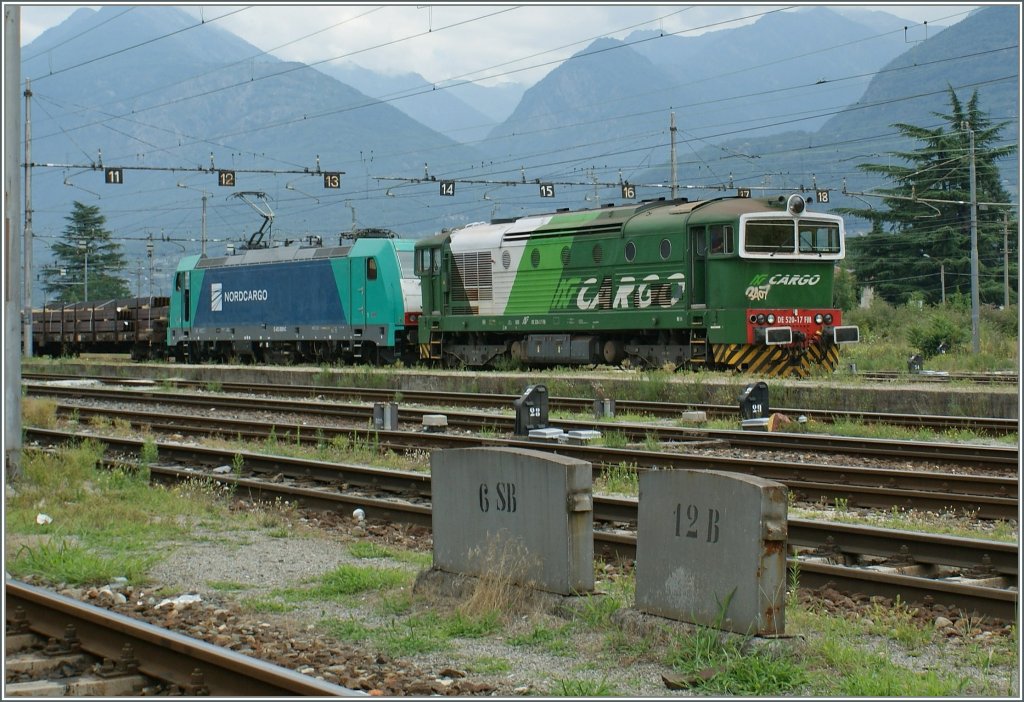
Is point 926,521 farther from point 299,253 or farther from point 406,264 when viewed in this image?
point 299,253

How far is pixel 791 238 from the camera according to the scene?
23.9 meters

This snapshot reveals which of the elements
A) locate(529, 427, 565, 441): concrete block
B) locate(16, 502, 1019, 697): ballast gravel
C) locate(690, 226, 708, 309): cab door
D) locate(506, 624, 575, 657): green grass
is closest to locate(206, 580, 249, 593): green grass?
locate(16, 502, 1019, 697): ballast gravel

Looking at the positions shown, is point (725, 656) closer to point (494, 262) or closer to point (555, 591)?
point (555, 591)

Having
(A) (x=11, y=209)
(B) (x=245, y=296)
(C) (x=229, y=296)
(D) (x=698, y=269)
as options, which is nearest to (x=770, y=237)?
(D) (x=698, y=269)

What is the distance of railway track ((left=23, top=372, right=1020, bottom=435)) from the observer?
17.3 metres

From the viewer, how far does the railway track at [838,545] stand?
7797mm

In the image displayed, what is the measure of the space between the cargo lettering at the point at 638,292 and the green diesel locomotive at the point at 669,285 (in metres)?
0.02

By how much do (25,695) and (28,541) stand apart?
14.5ft

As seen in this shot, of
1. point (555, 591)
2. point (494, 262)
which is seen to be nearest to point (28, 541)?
point (555, 591)

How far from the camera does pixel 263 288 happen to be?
3616cm

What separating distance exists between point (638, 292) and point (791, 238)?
10.3 ft

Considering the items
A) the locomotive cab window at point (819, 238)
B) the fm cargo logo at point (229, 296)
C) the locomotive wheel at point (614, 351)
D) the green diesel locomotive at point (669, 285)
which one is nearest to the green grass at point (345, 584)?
the green diesel locomotive at point (669, 285)

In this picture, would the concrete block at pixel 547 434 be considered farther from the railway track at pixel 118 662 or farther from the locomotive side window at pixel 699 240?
the railway track at pixel 118 662

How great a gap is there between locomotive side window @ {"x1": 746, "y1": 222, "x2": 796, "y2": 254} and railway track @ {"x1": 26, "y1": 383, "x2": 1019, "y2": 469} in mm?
6206
